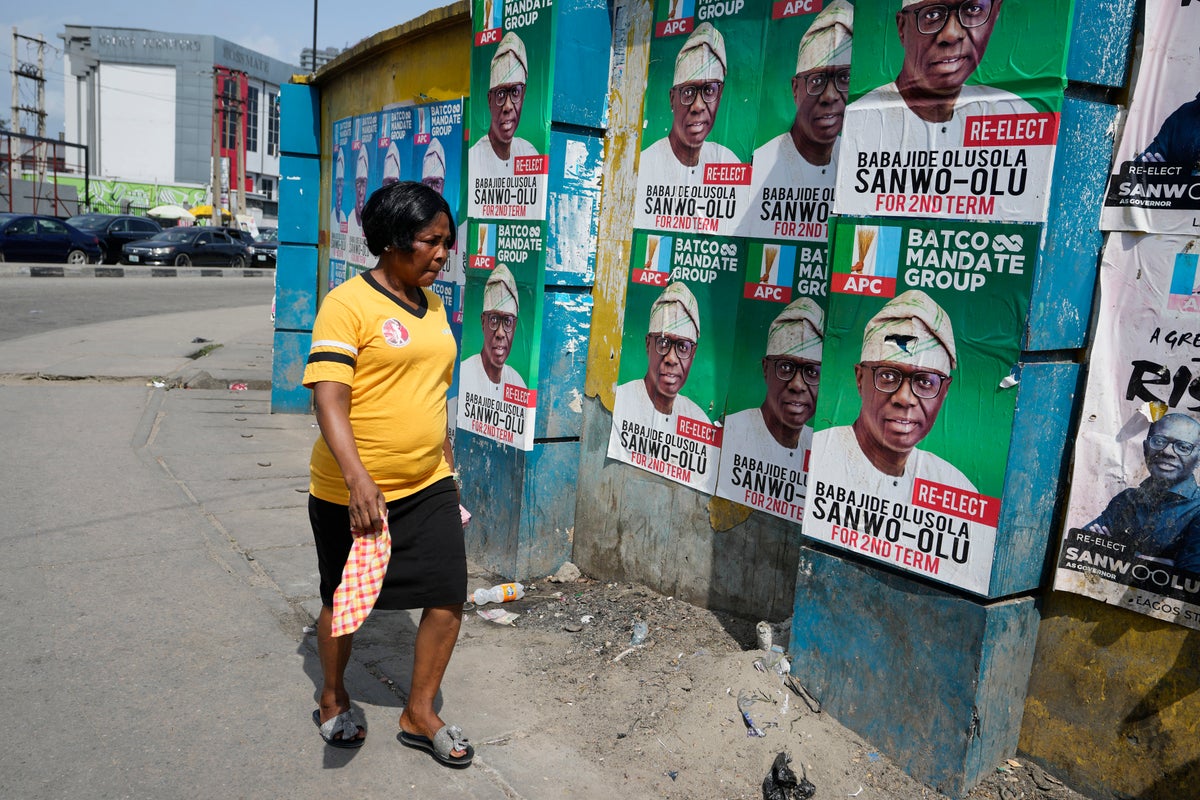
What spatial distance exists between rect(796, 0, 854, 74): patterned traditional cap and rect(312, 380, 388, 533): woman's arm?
7.18 feet

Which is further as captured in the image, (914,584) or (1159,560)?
(914,584)

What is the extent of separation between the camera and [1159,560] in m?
2.67

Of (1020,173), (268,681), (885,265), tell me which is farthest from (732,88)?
(268,681)

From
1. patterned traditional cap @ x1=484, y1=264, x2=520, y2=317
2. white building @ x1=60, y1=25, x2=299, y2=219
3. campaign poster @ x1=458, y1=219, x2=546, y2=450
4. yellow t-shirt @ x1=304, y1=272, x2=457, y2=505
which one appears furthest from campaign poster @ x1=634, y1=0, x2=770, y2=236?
white building @ x1=60, y1=25, x2=299, y2=219

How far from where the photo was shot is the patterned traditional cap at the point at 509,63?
15.8 feet

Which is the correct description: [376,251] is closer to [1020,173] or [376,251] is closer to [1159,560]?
[1020,173]

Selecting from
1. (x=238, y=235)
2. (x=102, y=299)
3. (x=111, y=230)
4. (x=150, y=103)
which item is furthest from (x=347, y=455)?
(x=150, y=103)

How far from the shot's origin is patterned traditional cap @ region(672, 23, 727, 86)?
13.5 feet

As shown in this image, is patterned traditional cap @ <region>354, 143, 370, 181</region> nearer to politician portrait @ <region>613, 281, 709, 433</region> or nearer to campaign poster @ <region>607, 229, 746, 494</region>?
campaign poster @ <region>607, 229, 746, 494</region>

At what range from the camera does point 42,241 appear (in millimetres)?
25641

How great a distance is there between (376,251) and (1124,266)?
2267mm

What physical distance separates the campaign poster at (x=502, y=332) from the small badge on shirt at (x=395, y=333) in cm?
177

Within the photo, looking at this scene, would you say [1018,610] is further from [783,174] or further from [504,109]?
[504,109]

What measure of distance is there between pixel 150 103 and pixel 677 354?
77.0m
